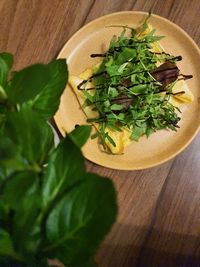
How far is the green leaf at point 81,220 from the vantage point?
34cm

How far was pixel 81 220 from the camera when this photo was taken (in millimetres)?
360

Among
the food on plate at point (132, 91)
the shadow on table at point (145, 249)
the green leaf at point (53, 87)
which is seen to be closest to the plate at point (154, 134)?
the food on plate at point (132, 91)

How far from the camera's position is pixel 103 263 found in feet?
2.32

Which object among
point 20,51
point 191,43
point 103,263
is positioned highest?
point 191,43

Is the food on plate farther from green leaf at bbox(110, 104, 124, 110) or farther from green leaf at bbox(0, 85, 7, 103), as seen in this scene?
green leaf at bbox(0, 85, 7, 103)

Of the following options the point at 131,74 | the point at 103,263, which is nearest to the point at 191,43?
the point at 131,74

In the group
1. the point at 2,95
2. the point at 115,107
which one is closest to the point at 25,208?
the point at 2,95

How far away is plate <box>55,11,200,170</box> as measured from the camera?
0.71 metres

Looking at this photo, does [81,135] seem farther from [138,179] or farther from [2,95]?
[138,179]

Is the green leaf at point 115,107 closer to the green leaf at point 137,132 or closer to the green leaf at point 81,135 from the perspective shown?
the green leaf at point 137,132

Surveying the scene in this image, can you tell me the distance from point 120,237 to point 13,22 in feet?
1.39

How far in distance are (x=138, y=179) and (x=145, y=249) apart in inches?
4.6

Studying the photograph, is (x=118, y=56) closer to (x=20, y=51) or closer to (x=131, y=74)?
(x=131, y=74)

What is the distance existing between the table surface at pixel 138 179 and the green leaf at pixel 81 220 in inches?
13.6
